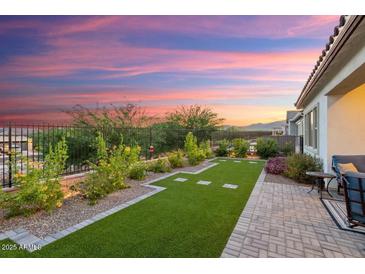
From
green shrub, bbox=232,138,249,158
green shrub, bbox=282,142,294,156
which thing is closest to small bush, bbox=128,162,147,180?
green shrub, bbox=232,138,249,158

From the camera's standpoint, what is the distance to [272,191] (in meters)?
5.89

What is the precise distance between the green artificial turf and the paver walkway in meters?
0.26

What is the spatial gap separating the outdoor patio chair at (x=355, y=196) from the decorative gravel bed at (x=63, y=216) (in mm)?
4534

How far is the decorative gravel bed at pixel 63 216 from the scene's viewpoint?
3461 mm

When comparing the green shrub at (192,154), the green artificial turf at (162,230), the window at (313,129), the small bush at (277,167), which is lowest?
the green artificial turf at (162,230)

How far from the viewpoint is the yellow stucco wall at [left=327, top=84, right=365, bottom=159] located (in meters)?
5.75

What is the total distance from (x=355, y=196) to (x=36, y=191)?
19.0 ft

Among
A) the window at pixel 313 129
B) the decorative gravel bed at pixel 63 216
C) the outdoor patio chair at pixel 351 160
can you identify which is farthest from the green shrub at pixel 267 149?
the decorative gravel bed at pixel 63 216

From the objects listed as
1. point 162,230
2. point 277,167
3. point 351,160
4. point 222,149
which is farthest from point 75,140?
point 351,160

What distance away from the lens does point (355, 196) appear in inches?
124

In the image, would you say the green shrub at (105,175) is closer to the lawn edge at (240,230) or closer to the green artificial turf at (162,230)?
the green artificial turf at (162,230)

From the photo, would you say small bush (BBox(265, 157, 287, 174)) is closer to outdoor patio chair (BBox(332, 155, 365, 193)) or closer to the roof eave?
outdoor patio chair (BBox(332, 155, 365, 193))

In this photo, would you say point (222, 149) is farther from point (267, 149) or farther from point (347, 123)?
point (347, 123)
